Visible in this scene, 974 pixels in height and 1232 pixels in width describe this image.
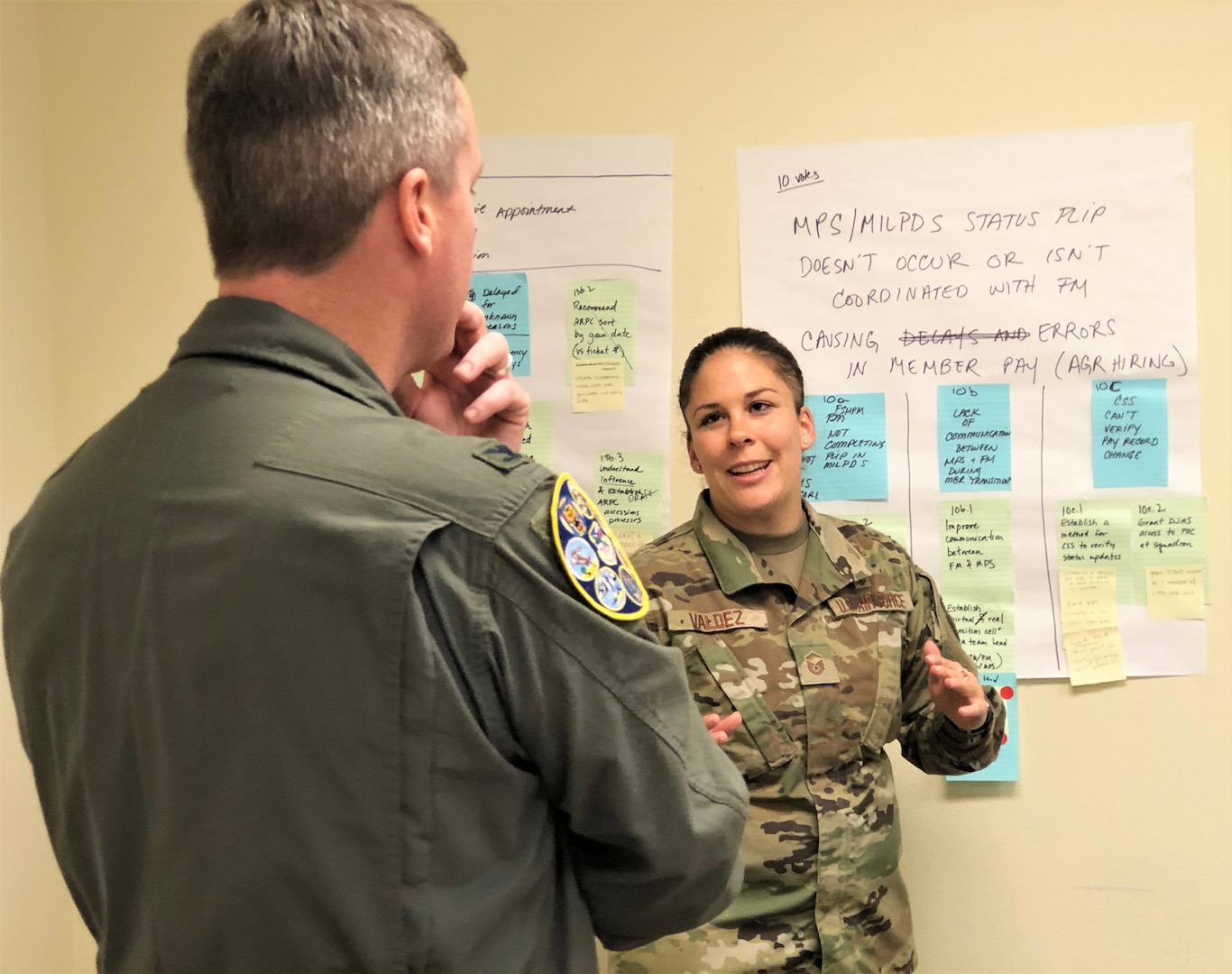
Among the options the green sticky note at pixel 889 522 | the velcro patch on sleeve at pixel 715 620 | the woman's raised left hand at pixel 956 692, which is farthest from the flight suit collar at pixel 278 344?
the green sticky note at pixel 889 522

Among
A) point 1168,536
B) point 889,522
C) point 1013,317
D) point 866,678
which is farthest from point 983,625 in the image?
point 1013,317

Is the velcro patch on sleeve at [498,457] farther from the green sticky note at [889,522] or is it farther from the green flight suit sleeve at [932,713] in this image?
the green sticky note at [889,522]

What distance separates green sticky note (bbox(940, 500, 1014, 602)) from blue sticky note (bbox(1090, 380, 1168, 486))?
0.72 ft

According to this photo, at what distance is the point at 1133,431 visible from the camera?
195 centimetres

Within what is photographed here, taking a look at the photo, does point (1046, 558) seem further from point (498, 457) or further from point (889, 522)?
point (498, 457)

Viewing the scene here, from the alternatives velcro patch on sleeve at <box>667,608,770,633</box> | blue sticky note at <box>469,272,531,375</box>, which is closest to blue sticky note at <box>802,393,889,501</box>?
velcro patch on sleeve at <box>667,608,770,633</box>

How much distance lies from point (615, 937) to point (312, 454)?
46 centimetres

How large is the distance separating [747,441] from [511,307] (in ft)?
2.12

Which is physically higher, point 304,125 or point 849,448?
point 304,125

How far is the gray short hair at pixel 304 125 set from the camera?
0.70 metres

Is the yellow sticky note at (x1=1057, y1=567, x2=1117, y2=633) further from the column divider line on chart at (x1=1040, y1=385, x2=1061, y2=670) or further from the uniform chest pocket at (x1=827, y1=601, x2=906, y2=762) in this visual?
the uniform chest pocket at (x1=827, y1=601, x2=906, y2=762)

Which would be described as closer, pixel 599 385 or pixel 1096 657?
pixel 1096 657

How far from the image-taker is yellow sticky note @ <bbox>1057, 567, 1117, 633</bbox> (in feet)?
6.40

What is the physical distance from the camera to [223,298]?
28.4 inches
